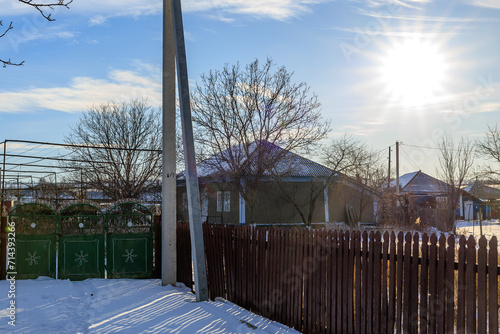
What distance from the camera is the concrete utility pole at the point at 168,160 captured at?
35.9ft

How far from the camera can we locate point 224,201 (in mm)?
31328

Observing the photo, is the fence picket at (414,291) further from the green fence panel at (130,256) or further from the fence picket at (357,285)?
the green fence panel at (130,256)

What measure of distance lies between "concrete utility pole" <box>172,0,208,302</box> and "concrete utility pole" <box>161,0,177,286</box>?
4.73 ft

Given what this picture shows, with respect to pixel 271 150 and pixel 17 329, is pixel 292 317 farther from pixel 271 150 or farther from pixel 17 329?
pixel 271 150

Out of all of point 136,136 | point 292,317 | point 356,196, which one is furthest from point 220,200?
point 292,317

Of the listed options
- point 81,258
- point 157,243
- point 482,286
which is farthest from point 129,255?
point 482,286

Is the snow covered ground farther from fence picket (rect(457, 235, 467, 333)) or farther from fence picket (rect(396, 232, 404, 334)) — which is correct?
fence picket (rect(457, 235, 467, 333))

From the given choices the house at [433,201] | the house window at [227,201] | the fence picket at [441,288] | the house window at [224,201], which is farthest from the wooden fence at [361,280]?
the house at [433,201]

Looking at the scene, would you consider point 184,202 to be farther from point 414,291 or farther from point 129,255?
point 414,291

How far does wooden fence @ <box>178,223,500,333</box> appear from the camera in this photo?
4.76 metres

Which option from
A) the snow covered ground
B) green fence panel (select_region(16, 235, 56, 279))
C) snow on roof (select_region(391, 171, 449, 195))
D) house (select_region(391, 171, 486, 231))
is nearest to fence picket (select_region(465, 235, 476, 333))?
green fence panel (select_region(16, 235, 56, 279))

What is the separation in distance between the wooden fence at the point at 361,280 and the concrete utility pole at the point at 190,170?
500 mm

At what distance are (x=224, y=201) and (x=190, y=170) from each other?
22.1 m

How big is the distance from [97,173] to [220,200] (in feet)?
29.9
